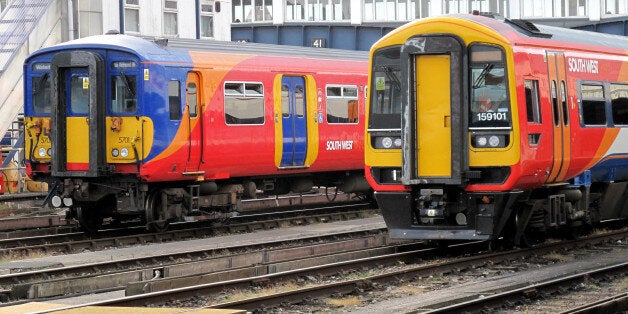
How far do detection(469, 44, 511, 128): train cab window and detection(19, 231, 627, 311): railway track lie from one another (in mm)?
1944

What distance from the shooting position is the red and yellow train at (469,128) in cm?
1669

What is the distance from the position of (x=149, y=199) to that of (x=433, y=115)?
6.30 m

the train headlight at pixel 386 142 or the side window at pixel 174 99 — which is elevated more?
the side window at pixel 174 99

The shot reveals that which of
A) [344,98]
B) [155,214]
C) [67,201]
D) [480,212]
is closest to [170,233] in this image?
[155,214]

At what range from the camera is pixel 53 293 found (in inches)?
562

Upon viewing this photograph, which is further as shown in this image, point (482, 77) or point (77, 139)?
point (77, 139)

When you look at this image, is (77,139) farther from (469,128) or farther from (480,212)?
(480,212)

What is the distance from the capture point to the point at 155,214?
21594mm

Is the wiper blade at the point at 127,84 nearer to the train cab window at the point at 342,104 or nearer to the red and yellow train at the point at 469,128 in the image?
the red and yellow train at the point at 469,128

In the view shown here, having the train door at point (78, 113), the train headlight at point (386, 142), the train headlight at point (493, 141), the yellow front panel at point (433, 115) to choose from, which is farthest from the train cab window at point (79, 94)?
the train headlight at point (493, 141)

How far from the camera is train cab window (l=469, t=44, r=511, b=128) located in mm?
16703

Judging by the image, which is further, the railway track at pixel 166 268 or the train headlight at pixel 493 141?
the train headlight at pixel 493 141

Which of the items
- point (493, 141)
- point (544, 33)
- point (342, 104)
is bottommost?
point (493, 141)

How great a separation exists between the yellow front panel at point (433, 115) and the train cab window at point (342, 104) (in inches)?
306
